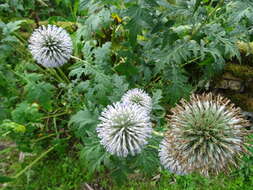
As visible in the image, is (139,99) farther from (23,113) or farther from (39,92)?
(23,113)

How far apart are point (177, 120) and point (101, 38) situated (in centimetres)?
181

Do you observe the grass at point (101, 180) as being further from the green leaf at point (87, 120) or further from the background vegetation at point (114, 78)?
the green leaf at point (87, 120)

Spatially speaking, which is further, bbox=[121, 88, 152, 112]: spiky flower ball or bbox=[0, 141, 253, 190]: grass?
bbox=[0, 141, 253, 190]: grass

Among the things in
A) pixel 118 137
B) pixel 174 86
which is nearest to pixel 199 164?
pixel 118 137

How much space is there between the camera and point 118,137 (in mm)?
1568

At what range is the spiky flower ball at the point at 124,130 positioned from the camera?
154cm

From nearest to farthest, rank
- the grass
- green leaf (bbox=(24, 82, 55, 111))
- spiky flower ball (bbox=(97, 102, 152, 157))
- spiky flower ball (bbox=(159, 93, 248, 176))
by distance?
spiky flower ball (bbox=(159, 93, 248, 176)), spiky flower ball (bbox=(97, 102, 152, 157)), green leaf (bbox=(24, 82, 55, 111)), the grass

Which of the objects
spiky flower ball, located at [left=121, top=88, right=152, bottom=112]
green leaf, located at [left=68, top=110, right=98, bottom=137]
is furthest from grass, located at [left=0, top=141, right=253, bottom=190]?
spiky flower ball, located at [left=121, top=88, right=152, bottom=112]

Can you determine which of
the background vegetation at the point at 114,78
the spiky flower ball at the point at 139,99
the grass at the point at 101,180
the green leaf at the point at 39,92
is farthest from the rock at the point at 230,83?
the green leaf at the point at 39,92

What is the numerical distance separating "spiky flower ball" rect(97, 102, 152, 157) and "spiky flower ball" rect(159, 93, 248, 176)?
0.58 feet

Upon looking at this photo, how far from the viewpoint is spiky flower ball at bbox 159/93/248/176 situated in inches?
54.7

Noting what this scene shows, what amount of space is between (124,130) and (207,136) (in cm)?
45

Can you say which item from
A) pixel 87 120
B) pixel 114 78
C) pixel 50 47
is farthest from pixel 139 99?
pixel 50 47

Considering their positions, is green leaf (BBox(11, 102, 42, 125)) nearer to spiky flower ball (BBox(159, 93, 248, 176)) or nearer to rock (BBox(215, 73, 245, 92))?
spiky flower ball (BBox(159, 93, 248, 176))
